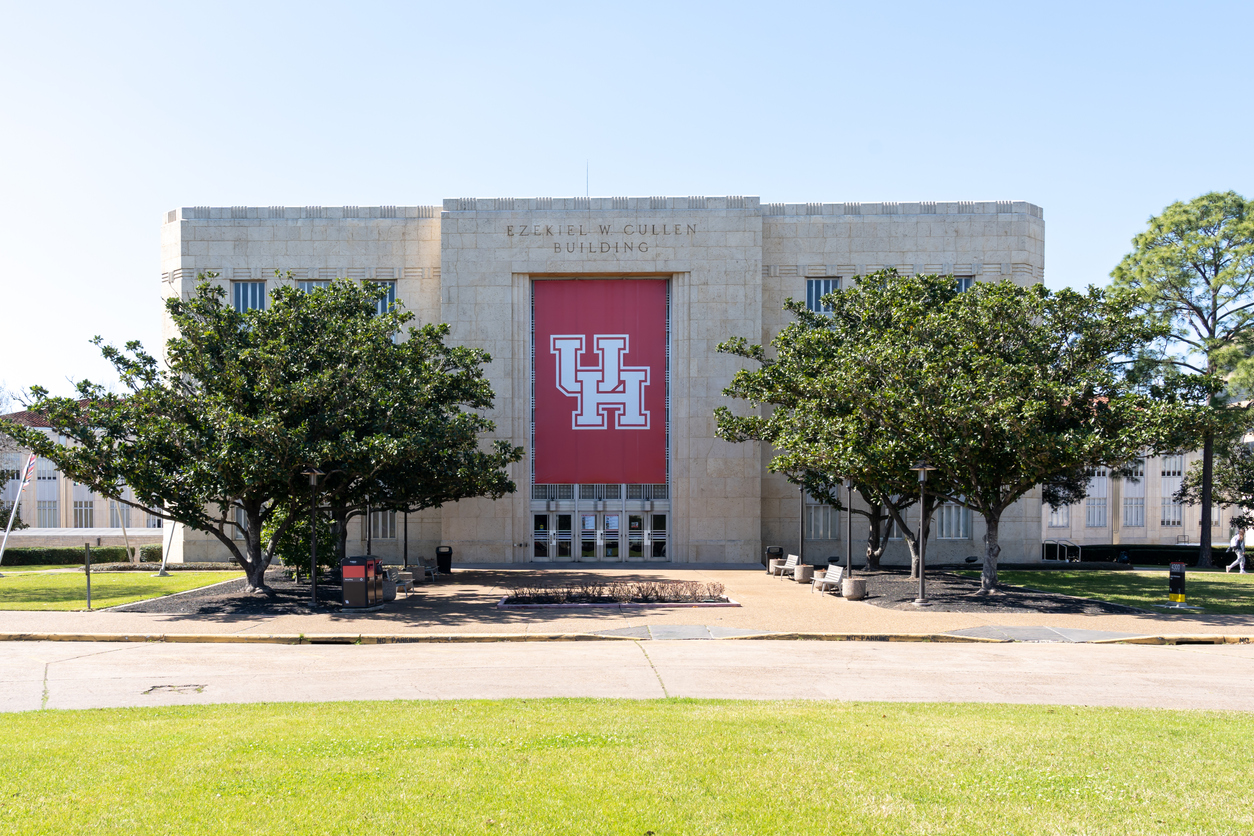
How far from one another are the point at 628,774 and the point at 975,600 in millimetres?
20486

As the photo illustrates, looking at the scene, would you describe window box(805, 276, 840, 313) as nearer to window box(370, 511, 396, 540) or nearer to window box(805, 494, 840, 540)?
window box(805, 494, 840, 540)

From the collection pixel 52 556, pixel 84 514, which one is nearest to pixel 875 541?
pixel 52 556

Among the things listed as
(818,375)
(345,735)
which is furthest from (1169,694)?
(818,375)

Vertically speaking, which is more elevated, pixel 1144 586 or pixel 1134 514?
pixel 1144 586

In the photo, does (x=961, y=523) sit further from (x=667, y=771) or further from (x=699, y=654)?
(x=667, y=771)

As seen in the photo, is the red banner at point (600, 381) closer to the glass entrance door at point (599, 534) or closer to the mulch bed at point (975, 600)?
the glass entrance door at point (599, 534)

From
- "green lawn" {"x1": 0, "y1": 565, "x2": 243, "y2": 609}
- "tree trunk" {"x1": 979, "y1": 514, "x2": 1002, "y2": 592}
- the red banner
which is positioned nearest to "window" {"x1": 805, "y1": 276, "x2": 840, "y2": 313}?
the red banner

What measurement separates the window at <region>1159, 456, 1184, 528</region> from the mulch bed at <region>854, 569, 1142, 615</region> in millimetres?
47190

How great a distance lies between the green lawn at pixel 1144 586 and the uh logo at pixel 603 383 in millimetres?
16466

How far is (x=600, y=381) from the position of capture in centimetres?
4238

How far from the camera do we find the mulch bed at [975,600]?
23891 mm

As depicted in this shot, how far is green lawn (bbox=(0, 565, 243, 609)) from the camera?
2536 cm

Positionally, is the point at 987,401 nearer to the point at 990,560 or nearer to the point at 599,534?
the point at 990,560

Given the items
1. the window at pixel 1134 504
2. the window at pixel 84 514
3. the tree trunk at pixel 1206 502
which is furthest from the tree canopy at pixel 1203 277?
the window at pixel 84 514
